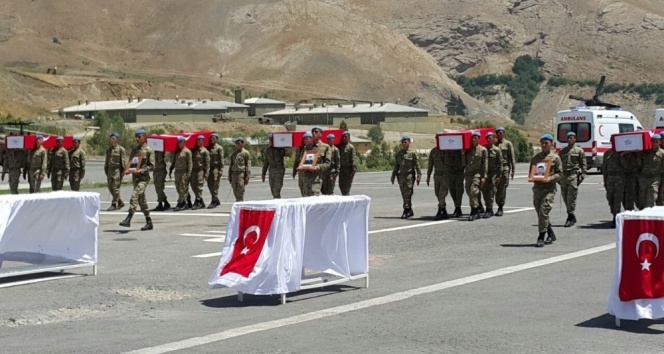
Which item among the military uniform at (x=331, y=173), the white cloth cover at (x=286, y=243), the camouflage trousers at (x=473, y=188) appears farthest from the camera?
the camouflage trousers at (x=473, y=188)

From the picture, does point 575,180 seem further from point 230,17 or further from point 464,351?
point 230,17

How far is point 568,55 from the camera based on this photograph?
7682 inches

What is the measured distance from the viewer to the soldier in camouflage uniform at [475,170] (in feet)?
74.4

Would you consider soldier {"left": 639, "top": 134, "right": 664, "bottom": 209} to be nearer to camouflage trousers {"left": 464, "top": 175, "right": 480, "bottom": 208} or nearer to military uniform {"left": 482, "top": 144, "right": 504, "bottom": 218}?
camouflage trousers {"left": 464, "top": 175, "right": 480, "bottom": 208}

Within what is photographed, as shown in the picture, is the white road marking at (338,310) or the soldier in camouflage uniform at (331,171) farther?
the soldier in camouflage uniform at (331,171)

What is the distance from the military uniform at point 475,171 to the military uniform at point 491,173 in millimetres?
559

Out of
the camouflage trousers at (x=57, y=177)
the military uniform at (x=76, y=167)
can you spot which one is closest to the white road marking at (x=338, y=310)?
the military uniform at (x=76, y=167)

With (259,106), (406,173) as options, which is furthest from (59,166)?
(259,106)

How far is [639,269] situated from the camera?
1087cm

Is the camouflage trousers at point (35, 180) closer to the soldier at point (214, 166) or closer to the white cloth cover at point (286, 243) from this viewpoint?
the soldier at point (214, 166)

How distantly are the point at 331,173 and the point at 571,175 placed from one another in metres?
4.64

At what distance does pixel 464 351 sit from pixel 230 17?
164582mm

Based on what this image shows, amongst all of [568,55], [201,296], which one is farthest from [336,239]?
[568,55]

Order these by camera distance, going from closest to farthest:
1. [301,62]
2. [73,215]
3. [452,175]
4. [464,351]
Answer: [464,351], [73,215], [452,175], [301,62]
